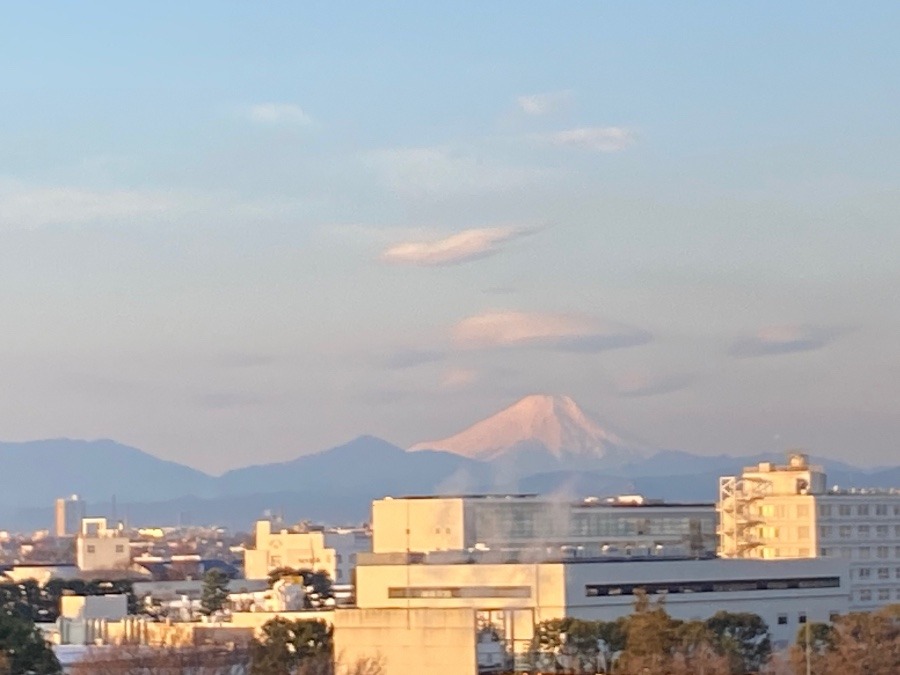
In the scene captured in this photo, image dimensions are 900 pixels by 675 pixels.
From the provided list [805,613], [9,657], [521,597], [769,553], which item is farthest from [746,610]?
[9,657]

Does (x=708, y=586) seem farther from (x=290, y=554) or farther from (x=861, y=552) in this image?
(x=290, y=554)

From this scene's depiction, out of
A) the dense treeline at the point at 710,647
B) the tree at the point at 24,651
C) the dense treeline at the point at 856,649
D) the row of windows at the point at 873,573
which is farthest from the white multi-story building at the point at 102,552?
the tree at the point at 24,651

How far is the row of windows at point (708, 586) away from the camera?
261 feet

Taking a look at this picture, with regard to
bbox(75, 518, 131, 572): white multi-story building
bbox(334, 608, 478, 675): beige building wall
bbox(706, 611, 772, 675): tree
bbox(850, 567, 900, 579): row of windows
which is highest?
bbox(75, 518, 131, 572): white multi-story building

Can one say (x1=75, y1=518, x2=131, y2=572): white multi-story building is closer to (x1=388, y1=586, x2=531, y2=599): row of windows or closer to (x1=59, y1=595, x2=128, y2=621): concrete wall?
(x1=59, y1=595, x2=128, y2=621): concrete wall

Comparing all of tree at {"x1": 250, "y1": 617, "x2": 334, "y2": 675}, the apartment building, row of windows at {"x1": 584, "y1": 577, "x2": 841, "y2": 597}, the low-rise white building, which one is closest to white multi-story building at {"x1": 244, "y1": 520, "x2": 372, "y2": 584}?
the apartment building

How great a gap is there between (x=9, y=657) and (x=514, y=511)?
196 ft

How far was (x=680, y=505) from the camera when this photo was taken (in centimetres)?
11525

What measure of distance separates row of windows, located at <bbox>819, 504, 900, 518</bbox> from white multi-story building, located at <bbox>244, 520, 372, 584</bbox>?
2143 inches

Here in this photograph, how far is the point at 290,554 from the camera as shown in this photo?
16000 centimetres

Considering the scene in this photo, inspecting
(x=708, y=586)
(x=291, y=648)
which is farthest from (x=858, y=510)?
(x=291, y=648)

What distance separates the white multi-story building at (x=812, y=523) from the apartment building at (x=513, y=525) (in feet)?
7.76

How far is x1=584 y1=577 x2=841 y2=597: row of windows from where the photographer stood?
79.6m

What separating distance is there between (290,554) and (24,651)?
366 ft
